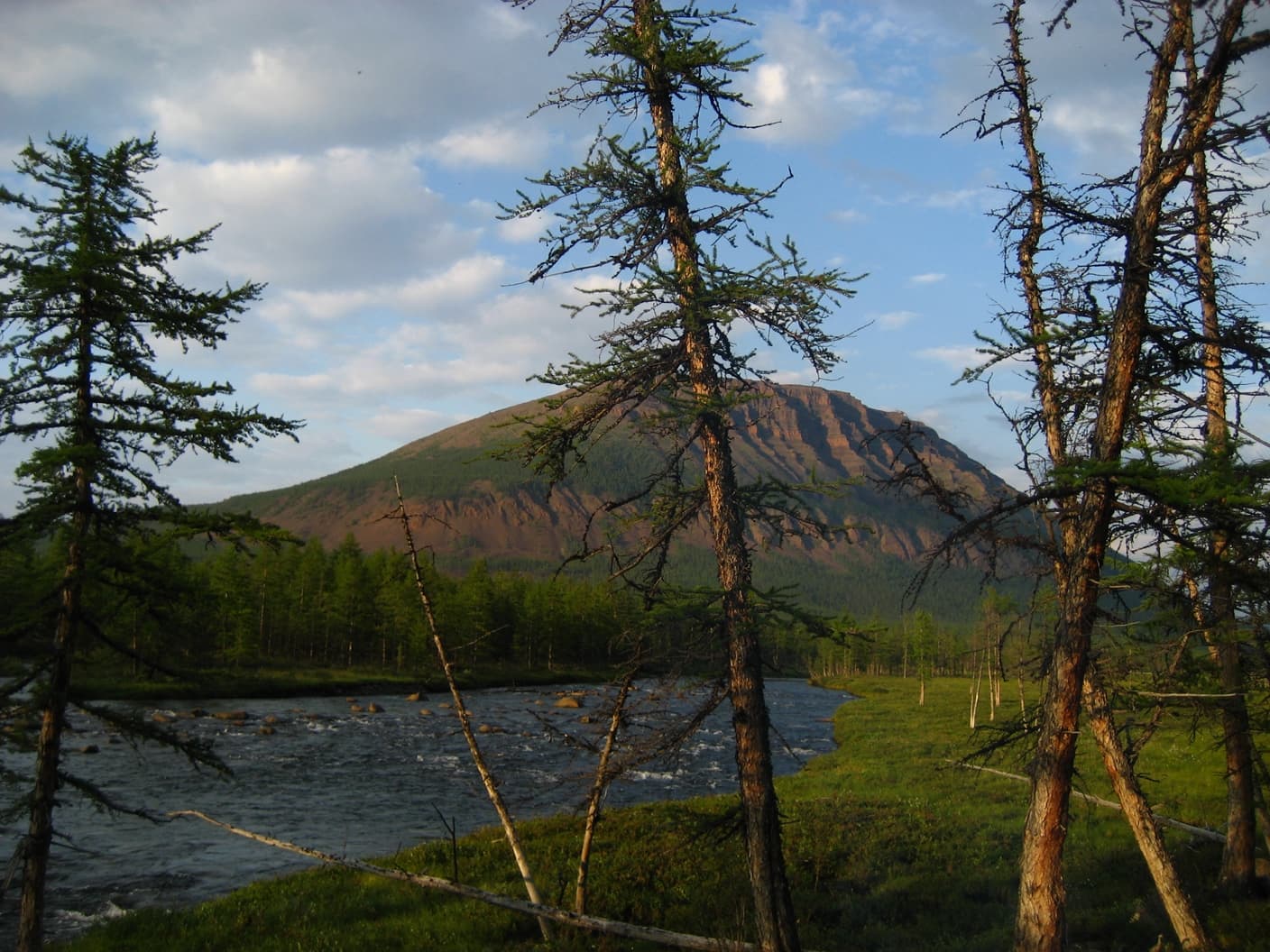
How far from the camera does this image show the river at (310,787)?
16.8 metres

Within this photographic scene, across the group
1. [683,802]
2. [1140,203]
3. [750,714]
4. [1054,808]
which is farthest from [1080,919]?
[683,802]

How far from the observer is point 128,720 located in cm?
1204

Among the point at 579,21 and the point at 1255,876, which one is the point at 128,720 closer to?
the point at 579,21

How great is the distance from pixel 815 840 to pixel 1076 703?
43.5ft

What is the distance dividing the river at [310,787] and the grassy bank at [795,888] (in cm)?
176

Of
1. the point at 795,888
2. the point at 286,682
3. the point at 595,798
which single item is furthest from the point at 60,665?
the point at 286,682

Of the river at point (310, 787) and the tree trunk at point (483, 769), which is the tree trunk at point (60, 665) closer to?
the river at point (310, 787)

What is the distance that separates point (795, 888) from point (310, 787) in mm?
18533

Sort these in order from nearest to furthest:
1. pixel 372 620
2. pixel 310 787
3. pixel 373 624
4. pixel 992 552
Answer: pixel 992 552 < pixel 310 787 < pixel 373 624 < pixel 372 620

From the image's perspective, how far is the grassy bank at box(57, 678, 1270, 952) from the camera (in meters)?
12.0

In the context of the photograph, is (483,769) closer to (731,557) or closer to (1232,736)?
(731,557)

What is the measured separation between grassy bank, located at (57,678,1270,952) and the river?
1.76 metres

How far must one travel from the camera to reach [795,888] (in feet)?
51.9

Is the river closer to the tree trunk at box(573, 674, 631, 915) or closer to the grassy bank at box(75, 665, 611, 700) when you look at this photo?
the tree trunk at box(573, 674, 631, 915)
